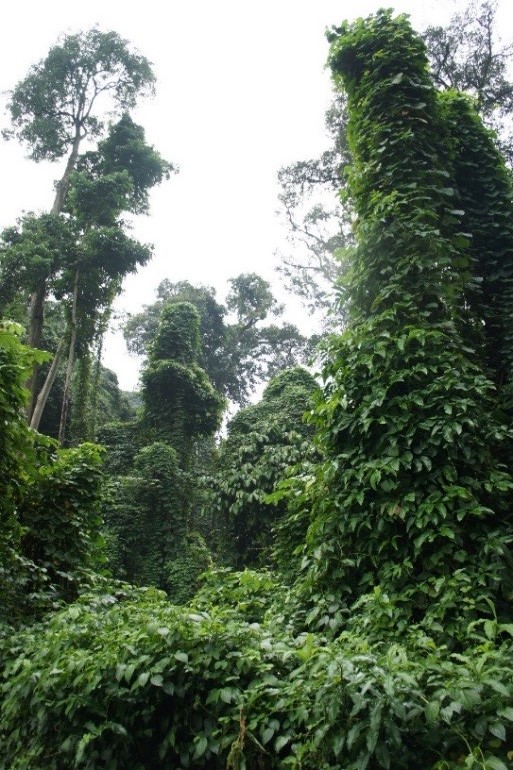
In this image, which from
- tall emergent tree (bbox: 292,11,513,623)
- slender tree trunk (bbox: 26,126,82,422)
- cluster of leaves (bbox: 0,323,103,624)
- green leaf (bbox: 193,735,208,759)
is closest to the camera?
green leaf (bbox: 193,735,208,759)

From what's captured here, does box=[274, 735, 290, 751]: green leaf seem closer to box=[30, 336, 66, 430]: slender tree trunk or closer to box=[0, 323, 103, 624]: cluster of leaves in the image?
box=[0, 323, 103, 624]: cluster of leaves

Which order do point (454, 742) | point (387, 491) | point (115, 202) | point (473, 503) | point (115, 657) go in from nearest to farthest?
point (454, 742), point (115, 657), point (473, 503), point (387, 491), point (115, 202)

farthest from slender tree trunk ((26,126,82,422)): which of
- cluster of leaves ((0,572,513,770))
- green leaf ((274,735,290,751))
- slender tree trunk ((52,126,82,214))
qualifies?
green leaf ((274,735,290,751))

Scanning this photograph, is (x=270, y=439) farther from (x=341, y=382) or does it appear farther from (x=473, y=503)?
(x=473, y=503)

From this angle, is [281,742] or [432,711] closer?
[432,711]

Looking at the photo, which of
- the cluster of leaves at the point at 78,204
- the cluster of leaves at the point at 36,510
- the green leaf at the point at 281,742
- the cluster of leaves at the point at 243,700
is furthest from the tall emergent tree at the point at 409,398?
the cluster of leaves at the point at 78,204

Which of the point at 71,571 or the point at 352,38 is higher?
the point at 352,38

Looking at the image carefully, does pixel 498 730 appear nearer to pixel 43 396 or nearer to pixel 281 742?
pixel 281 742

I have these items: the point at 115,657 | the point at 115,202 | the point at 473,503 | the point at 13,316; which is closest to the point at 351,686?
the point at 115,657

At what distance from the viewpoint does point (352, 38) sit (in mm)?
5738

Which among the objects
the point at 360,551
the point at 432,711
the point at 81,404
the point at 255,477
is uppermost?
the point at 81,404

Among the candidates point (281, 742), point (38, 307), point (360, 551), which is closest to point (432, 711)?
point (281, 742)

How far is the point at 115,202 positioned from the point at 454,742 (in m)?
16.2

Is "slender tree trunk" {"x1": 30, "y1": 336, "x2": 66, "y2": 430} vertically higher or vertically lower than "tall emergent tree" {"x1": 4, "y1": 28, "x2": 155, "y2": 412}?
lower
